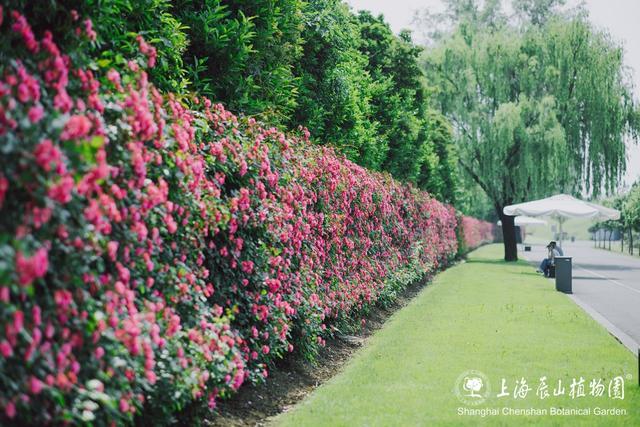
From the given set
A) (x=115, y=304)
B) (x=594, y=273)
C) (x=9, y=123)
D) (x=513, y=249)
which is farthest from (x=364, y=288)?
(x=513, y=249)

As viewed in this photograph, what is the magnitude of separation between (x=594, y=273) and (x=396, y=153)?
11449 mm

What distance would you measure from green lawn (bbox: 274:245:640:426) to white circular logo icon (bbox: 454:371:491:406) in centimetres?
7

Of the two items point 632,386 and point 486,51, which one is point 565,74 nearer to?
point 486,51

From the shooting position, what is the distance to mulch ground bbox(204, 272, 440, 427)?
582 centimetres

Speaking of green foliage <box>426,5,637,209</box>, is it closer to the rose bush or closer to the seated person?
the seated person

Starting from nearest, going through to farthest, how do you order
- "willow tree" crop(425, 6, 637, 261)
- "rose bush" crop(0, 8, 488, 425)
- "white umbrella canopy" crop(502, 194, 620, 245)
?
1. "rose bush" crop(0, 8, 488, 425)
2. "white umbrella canopy" crop(502, 194, 620, 245)
3. "willow tree" crop(425, 6, 637, 261)

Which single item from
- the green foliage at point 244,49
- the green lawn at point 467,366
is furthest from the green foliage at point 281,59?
the green lawn at point 467,366

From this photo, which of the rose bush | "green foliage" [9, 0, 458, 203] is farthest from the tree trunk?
the rose bush

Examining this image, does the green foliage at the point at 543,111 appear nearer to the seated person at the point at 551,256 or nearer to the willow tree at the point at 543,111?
the willow tree at the point at 543,111

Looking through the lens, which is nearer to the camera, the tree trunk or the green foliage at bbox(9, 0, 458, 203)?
the green foliage at bbox(9, 0, 458, 203)

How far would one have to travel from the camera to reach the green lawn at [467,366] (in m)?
5.84

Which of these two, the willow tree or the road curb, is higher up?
the willow tree

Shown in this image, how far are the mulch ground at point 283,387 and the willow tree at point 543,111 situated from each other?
21.5m

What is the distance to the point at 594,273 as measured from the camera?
2633 cm
